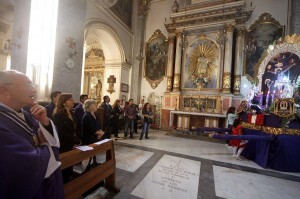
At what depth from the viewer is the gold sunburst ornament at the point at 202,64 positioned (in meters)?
10.0

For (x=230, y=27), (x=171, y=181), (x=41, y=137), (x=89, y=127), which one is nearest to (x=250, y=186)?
(x=171, y=181)

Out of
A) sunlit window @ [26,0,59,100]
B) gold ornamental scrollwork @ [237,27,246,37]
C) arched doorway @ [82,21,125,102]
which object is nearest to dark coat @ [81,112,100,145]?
sunlit window @ [26,0,59,100]

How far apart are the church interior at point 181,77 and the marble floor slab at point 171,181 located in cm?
2

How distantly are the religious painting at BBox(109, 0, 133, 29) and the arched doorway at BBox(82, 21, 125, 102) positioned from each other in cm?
137

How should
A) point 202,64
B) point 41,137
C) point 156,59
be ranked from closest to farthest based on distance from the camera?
1. point 41,137
2. point 202,64
3. point 156,59

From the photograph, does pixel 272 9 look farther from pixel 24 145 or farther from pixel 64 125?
pixel 24 145

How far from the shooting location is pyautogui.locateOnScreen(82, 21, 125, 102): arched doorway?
9320 mm

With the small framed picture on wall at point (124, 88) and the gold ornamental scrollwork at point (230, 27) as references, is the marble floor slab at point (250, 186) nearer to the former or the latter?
the small framed picture on wall at point (124, 88)

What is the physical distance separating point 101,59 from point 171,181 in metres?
12.1


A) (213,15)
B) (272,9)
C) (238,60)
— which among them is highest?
(272,9)

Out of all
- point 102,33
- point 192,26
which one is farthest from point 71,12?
point 192,26

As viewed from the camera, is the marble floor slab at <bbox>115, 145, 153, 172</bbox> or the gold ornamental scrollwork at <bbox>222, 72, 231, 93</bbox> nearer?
the marble floor slab at <bbox>115, 145, 153, 172</bbox>

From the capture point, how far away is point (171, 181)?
126 inches

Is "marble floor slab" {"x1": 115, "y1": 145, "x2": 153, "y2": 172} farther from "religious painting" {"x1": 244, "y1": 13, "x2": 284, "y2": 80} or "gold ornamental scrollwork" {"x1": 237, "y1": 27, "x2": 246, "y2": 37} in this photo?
"gold ornamental scrollwork" {"x1": 237, "y1": 27, "x2": 246, "y2": 37}
